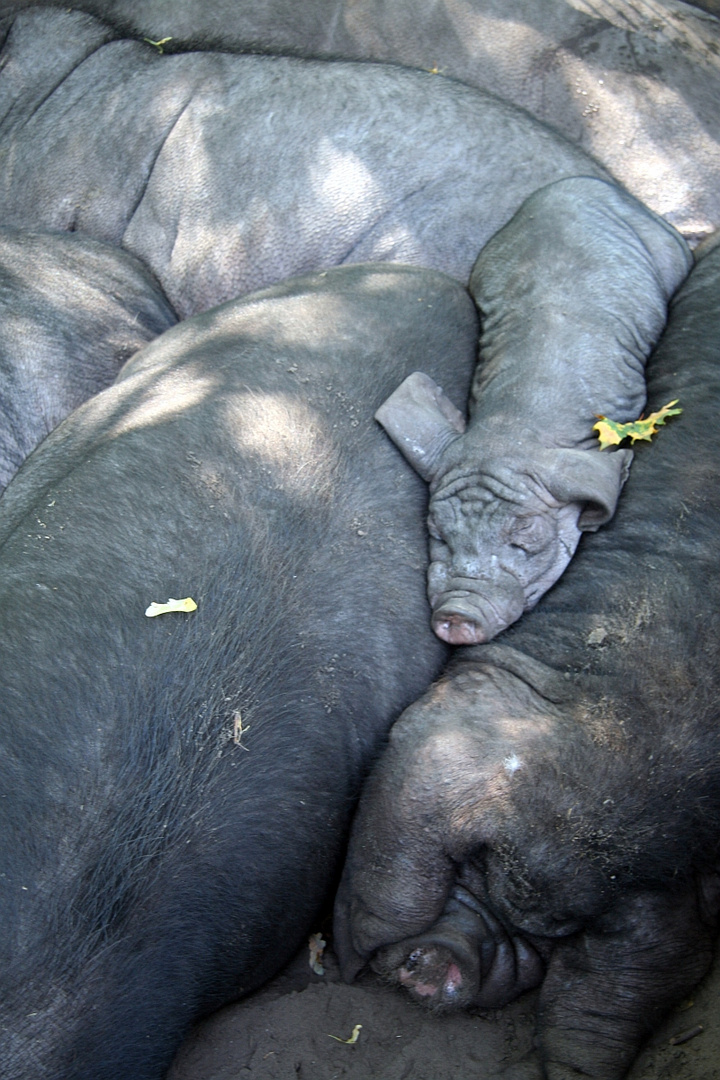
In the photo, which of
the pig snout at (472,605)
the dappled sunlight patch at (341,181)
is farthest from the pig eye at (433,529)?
the dappled sunlight patch at (341,181)

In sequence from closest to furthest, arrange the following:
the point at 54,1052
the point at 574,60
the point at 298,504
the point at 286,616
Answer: the point at 54,1052 < the point at 286,616 < the point at 298,504 < the point at 574,60

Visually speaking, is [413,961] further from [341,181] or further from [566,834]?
[341,181]

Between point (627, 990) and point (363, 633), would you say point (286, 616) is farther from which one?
point (627, 990)

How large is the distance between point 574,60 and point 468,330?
1.64 metres

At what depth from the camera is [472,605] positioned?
3.34 meters

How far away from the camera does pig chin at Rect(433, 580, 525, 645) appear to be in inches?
131

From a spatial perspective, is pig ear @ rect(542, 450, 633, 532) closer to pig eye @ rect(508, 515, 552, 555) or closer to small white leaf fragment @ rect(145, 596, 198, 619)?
pig eye @ rect(508, 515, 552, 555)

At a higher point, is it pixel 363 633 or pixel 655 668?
pixel 655 668

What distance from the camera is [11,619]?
9.43ft

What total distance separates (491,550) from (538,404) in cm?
58

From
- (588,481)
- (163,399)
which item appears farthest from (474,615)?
(163,399)

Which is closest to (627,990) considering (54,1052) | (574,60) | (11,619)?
(54,1052)

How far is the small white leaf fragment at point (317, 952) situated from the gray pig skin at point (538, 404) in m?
1.03

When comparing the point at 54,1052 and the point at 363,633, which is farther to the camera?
the point at 363,633
